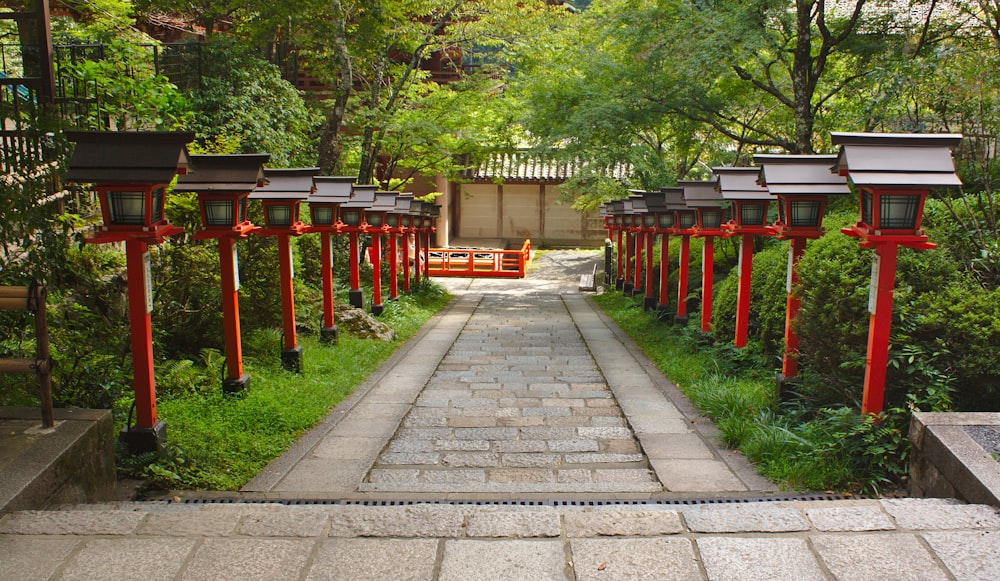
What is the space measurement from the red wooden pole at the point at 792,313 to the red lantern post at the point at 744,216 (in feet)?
5.51

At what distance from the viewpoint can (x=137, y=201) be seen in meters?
5.19

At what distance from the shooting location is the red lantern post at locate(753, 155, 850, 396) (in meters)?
6.61

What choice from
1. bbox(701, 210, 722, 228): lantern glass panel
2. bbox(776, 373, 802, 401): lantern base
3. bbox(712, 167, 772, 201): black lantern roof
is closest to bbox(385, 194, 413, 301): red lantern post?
bbox(701, 210, 722, 228): lantern glass panel

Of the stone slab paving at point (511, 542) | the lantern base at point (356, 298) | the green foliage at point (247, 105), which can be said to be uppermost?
the green foliage at point (247, 105)

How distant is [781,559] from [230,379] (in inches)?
212

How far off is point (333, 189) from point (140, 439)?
20.2 ft

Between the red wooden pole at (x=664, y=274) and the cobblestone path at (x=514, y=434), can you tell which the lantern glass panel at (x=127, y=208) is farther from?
the red wooden pole at (x=664, y=274)

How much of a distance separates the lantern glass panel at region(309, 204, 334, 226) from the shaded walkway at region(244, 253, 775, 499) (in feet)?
7.58

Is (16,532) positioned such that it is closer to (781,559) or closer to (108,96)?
(781,559)

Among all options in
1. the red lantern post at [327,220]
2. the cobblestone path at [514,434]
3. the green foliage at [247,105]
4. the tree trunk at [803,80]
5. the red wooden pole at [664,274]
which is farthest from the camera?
the red wooden pole at [664,274]

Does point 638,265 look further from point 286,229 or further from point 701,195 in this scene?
point 286,229

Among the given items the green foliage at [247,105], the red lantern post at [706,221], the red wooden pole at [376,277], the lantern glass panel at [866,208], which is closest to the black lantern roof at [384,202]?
the red wooden pole at [376,277]

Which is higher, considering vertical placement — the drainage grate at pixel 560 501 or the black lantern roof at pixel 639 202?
the black lantern roof at pixel 639 202

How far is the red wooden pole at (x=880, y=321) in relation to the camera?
507cm
